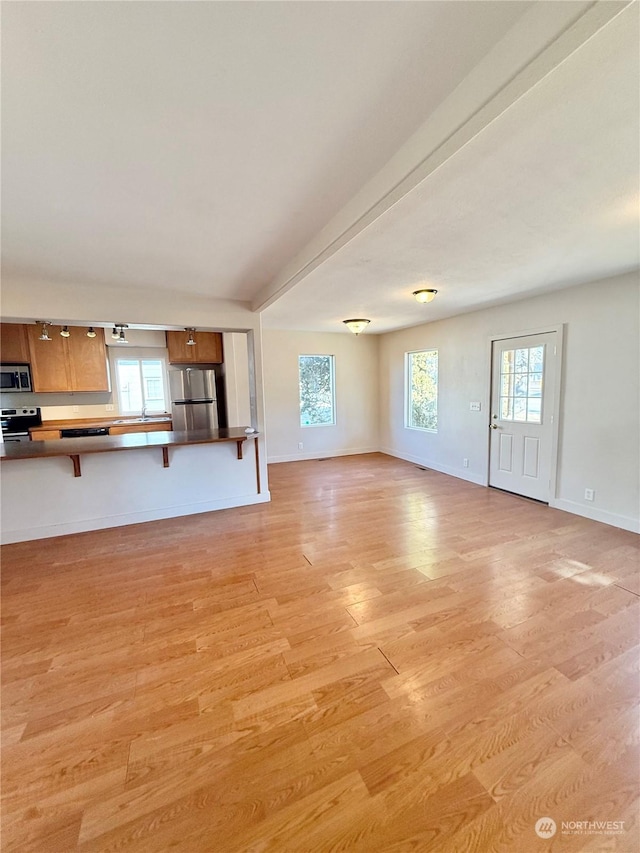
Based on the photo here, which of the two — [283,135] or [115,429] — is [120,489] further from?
[283,135]

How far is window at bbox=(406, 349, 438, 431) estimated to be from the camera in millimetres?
5863

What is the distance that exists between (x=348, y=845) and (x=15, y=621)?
2.31m

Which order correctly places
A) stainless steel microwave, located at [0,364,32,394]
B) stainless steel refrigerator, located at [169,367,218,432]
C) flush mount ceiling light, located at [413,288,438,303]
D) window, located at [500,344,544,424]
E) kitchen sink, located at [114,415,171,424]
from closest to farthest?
flush mount ceiling light, located at [413,288,438,303], window, located at [500,344,544,424], stainless steel microwave, located at [0,364,32,394], kitchen sink, located at [114,415,171,424], stainless steel refrigerator, located at [169,367,218,432]

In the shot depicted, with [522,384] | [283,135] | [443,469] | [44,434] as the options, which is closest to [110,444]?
[44,434]

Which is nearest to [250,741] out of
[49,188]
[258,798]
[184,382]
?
[258,798]

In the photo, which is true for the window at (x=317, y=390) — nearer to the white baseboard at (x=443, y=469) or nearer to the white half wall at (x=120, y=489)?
the white baseboard at (x=443, y=469)

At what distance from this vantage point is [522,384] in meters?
4.30

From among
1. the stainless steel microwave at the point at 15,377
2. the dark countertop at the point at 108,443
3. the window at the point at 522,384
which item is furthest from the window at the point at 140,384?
the window at the point at 522,384

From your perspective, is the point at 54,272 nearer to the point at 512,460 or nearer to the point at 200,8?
the point at 200,8

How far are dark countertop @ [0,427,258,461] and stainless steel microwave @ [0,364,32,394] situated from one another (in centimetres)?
174

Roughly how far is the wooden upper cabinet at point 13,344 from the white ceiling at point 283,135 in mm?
2698

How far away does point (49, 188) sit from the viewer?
175 cm

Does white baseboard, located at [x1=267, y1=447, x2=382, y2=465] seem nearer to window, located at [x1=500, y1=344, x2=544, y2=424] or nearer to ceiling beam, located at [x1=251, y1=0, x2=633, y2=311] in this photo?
window, located at [x1=500, y1=344, x2=544, y2=424]

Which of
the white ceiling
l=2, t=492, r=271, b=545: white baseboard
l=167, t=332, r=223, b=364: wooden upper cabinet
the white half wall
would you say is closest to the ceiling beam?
the white ceiling
